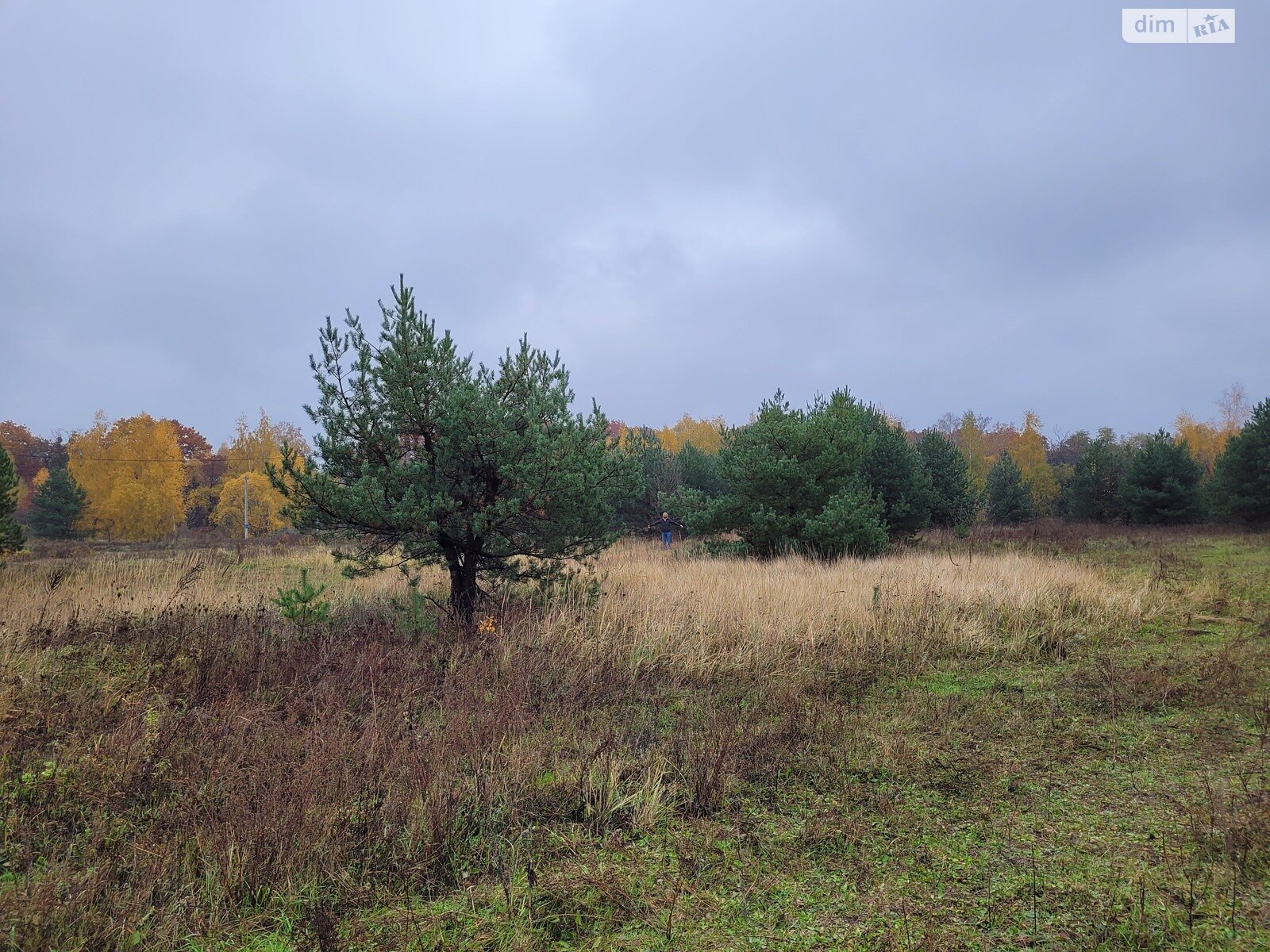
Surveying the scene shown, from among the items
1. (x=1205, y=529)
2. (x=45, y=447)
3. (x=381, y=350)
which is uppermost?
(x=45, y=447)

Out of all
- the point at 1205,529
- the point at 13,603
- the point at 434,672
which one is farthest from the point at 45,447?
the point at 1205,529

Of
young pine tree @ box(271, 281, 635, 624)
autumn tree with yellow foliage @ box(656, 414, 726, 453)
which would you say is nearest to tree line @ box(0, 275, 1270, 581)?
young pine tree @ box(271, 281, 635, 624)

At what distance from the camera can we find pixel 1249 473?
Result: 2762 cm

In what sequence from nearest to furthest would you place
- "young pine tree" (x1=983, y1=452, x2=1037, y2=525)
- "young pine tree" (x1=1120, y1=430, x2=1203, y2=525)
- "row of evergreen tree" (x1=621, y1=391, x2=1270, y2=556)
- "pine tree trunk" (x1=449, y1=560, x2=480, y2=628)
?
"pine tree trunk" (x1=449, y1=560, x2=480, y2=628)
"row of evergreen tree" (x1=621, y1=391, x2=1270, y2=556)
"young pine tree" (x1=1120, y1=430, x2=1203, y2=525)
"young pine tree" (x1=983, y1=452, x2=1037, y2=525)

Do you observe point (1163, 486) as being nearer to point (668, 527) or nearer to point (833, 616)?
point (668, 527)

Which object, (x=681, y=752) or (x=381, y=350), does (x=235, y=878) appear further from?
(x=381, y=350)

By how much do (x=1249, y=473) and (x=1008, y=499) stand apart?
941cm

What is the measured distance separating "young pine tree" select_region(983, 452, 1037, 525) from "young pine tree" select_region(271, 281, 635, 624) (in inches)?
1264

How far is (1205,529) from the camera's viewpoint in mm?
27625

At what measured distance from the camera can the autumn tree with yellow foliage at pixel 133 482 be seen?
128 ft

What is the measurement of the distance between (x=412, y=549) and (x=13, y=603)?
436 centimetres

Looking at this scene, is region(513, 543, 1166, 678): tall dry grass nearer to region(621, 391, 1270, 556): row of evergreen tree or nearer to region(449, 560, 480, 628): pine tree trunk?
region(449, 560, 480, 628): pine tree trunk

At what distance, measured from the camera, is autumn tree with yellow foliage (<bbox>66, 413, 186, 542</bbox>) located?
38.9 metres

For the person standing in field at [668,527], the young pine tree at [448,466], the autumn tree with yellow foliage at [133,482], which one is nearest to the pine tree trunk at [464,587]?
the young pine tree at [448,466]
